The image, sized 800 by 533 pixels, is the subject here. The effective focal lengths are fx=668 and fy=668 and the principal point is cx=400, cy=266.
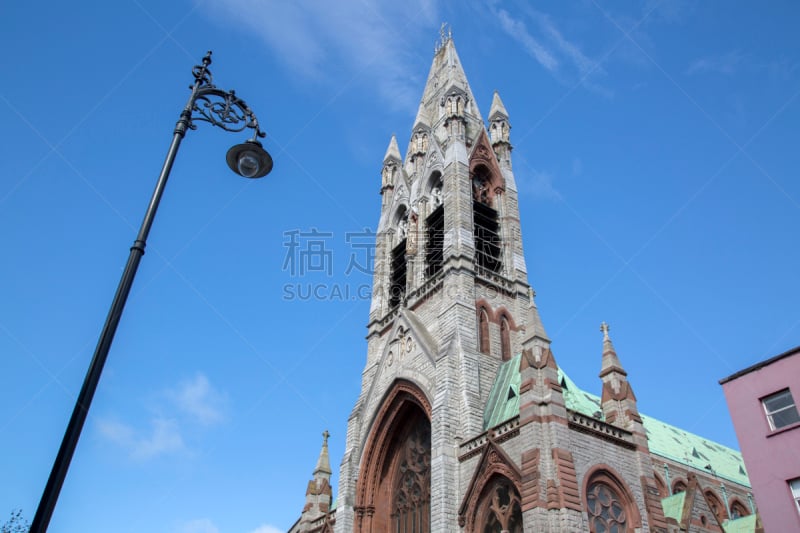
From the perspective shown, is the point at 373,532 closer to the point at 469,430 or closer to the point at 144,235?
the point at 469,430

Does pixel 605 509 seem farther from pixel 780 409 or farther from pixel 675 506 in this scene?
pixel 675 506

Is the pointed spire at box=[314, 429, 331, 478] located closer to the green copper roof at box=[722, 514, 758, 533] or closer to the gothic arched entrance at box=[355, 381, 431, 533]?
the gothic arched entrance at box=[355, 381, 431, 533]

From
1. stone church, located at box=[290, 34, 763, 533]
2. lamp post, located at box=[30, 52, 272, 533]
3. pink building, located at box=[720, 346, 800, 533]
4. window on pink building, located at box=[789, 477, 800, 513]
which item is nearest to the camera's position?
lamp post, located at box=[30, 52, 272, 533]

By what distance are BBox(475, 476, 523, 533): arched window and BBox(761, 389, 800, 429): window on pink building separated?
27.0 ft

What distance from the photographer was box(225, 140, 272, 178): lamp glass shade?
11305mm

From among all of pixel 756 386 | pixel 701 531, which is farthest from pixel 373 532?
pixel 756 386

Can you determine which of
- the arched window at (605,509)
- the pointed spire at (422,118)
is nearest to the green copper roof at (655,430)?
the arched window at (605,509)

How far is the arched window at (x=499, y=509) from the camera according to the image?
896 inches

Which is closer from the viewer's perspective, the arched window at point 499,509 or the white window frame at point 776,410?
the white window frame at point 776,410

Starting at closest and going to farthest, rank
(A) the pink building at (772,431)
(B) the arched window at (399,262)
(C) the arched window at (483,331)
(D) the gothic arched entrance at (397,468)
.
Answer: (A) the pink building at (772,431) → (D) the gothic arched entrance at (397,468) → (C) the arched window at (483,331) → (B) the arched window at (399,262)

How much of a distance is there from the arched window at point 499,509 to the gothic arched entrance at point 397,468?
490 cm

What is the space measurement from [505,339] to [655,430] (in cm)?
1741

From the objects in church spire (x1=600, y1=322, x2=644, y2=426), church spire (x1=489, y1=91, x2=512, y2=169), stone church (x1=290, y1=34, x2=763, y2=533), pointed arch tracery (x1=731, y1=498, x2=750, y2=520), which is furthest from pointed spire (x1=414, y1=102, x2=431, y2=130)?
pointed arch tracery (x1=731, y1=498, x2=750, y2=520)

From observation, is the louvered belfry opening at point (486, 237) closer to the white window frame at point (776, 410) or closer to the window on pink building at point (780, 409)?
the white window frame at point (776, 410)
